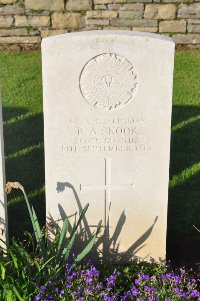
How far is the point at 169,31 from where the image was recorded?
29.5 feet

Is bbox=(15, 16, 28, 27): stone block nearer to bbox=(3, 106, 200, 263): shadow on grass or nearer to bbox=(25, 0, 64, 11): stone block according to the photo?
bbox=(25, 0, 64, 11): stone block

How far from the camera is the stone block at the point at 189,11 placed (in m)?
8.82

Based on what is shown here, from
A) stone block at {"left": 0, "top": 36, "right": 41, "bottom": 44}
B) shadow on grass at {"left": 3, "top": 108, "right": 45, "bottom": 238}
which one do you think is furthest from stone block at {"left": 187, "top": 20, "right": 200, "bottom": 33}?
shadow on grass at {"left": 3, "top": 108, "right": 45, "bottom": 238}

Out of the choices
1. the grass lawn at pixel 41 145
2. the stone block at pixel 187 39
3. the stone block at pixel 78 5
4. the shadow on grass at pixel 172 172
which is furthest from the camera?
the stone block at pixel 187 39

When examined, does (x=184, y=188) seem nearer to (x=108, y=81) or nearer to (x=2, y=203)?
(x=108, y=81)

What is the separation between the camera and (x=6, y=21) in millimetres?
8883

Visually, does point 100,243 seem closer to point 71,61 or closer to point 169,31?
point 71,61

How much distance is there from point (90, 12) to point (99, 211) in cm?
586

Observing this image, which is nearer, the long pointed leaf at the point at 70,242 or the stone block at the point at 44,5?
the long pointed leaf at the point at 70,242

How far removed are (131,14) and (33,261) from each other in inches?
254

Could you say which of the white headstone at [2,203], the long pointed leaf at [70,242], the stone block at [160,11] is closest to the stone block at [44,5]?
the stone block at [160,11]

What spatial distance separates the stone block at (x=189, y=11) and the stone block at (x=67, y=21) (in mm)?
1658

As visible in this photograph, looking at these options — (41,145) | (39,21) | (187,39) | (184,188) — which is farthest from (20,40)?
(184,188)

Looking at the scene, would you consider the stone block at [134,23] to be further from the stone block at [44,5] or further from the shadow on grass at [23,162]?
the shadow on grass at [23,162]
